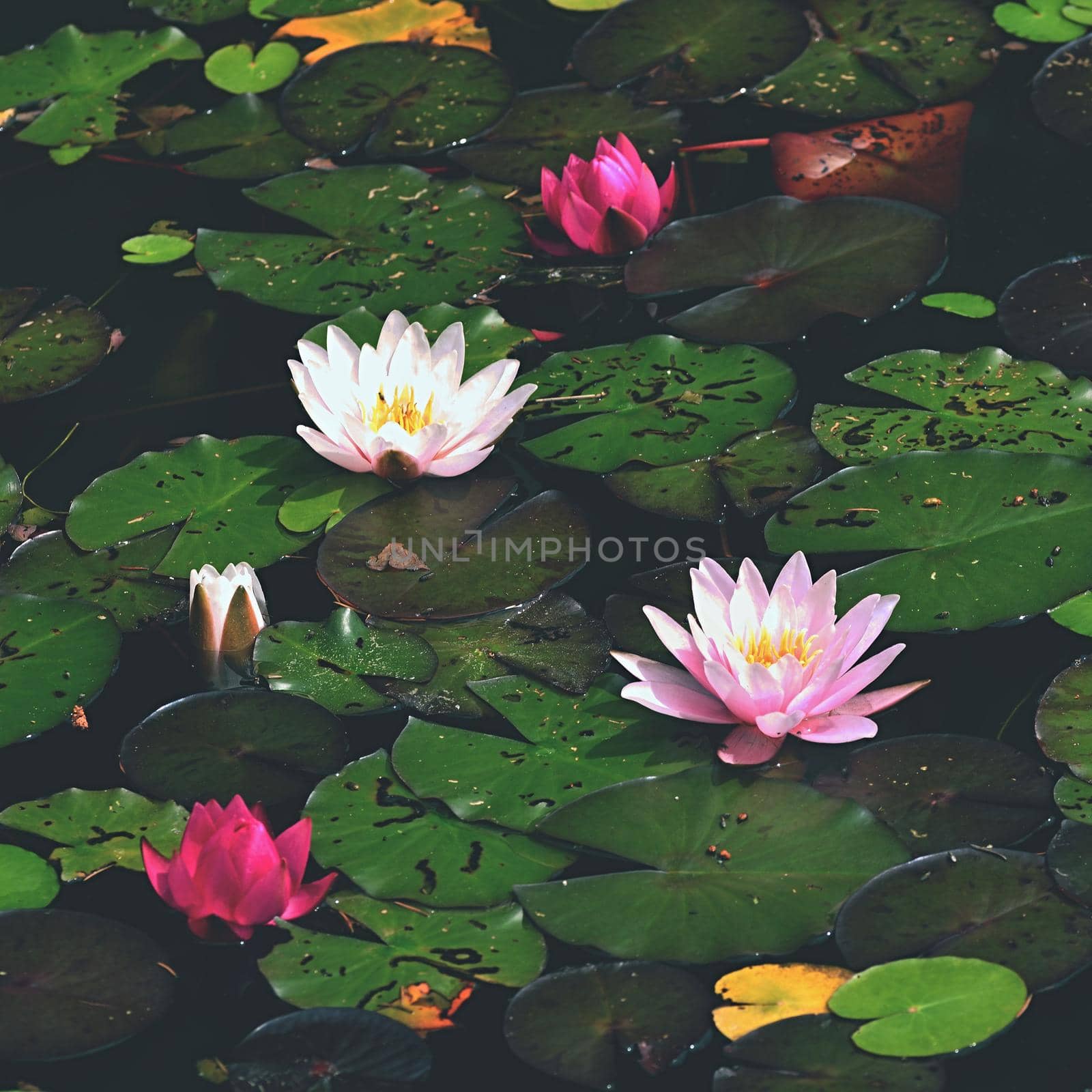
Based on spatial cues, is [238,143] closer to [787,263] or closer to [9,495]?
[9,495]

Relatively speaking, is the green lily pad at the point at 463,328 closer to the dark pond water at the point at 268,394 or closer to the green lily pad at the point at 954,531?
the dark pond water at the point at 268,394

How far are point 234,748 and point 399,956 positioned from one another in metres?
0.62

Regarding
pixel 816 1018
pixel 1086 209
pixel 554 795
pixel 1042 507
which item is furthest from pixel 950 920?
pixel 1086 209

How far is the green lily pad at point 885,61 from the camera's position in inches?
171

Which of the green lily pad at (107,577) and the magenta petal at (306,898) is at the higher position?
the green lily pad at (107,577)

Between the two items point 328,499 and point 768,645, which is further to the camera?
point 328,499

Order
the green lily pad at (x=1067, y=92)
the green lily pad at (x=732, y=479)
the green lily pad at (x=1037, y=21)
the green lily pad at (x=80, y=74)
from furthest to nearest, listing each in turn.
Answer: the green lily pad at (x=80, y=74)
the green lily pad at (x=1037, y=21)
the green lily pad at (x=1067, y=92)
the green lily pad at (x=732, y=479)

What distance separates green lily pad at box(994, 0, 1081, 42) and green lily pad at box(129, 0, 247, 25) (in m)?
2.98

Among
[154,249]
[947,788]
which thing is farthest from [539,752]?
[154,249]

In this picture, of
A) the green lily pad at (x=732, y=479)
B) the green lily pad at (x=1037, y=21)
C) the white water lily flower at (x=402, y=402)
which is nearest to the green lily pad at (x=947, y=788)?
the green lily pad at (x=732, y=479)

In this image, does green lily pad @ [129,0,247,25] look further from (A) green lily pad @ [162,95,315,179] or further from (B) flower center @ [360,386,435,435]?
(B) flower center @ [360,386,435,435]

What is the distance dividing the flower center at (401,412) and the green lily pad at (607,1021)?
1499mm

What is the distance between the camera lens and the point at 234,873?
2180 millimetres

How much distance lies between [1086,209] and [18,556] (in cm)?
317
